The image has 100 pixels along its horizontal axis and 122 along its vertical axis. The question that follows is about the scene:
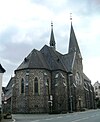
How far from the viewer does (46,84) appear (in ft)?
155

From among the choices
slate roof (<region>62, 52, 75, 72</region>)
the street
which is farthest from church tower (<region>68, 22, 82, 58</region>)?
the street

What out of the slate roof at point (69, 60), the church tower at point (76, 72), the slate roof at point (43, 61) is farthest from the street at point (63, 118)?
the slate roof at point (69, 60)

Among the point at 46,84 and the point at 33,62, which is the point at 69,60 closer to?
the point at 33,62

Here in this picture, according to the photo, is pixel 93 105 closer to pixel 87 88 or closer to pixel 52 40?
pixel 87 88

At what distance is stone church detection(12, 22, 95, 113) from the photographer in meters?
45.8

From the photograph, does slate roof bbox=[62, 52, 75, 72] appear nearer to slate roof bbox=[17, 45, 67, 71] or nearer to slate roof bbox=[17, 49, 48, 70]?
slate roof bbox=[17, 45, 67, 71]

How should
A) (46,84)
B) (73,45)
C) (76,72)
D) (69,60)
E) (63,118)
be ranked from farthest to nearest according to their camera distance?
1. (73,45)
2. (76,72)
3. (69,60)
4. (46,84)
5. (63,118)

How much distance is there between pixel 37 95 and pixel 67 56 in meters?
17.6

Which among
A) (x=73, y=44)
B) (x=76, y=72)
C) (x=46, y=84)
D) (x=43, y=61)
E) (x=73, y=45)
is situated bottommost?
(x=46, y=84)

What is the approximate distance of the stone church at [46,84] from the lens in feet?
150

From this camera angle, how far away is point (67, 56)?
59.9 m

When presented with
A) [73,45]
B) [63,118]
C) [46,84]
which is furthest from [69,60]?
[63,118]

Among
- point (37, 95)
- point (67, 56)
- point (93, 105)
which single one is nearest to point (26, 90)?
point (37, 95)

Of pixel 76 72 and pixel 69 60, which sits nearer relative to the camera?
pixel 69 60
